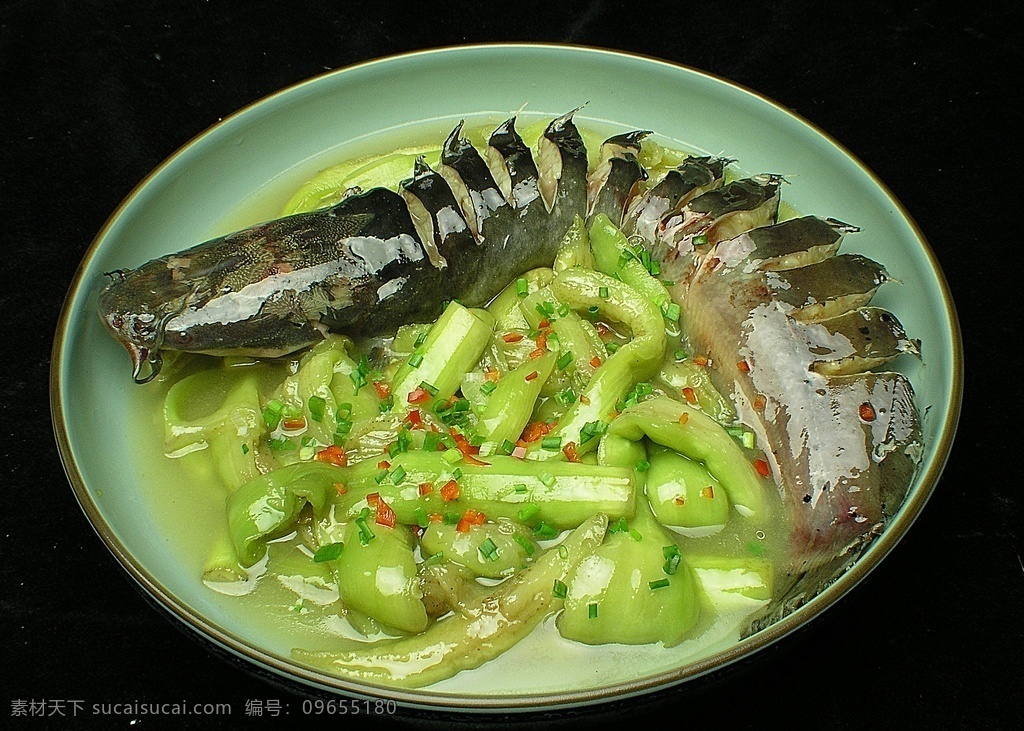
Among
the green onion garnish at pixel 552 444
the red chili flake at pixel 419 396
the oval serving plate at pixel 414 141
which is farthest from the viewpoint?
the red chili flake at pixel 419 396

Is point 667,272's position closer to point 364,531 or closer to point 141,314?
point 364,531

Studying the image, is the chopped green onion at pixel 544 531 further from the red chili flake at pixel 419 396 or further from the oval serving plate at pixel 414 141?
the red chili flake at pixel 419 396

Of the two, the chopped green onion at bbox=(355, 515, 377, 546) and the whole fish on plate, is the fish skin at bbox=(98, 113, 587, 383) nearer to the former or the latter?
the whole fish on plate

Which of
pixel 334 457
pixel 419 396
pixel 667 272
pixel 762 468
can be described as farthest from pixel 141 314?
pixel 762 468

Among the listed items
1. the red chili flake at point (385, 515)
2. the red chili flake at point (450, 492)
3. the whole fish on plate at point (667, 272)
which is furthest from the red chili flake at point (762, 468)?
the red chili flake at point (385, 515)

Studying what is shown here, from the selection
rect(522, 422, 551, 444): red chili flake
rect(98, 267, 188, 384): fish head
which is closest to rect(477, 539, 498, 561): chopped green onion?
rect(522, 422, 551, 444): red chili flake

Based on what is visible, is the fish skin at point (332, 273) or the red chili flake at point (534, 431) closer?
the red chili flake at point (534, 431)
